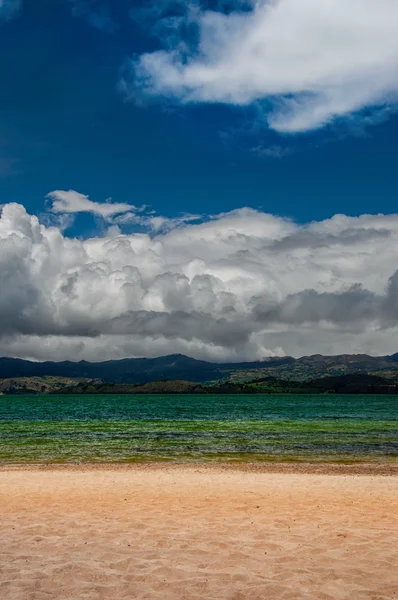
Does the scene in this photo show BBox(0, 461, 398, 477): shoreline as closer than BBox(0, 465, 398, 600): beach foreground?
No

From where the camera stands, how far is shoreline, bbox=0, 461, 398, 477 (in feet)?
107

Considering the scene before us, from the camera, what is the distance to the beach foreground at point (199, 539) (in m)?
11.3

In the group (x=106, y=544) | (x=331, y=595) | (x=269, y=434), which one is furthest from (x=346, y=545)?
(x=269, y=434)

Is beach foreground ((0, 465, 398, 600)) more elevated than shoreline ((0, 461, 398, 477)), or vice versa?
beach foreground ((0, 465, 398, 600))

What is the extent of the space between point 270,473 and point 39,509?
16409mm

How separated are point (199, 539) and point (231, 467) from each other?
19640 mm

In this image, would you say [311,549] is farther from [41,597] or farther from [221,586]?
[41,597]

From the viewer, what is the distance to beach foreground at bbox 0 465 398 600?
37.2 feet

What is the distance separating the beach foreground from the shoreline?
475 centimetres

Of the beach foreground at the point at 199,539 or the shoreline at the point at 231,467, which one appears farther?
the shoreline at the point at 231,467

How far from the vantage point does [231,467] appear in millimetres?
34719

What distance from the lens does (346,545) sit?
14.9 metres

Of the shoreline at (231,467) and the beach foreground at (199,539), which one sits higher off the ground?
the beach foreground at (199,539)

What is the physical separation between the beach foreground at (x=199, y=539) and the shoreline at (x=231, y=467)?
15.6 feet
